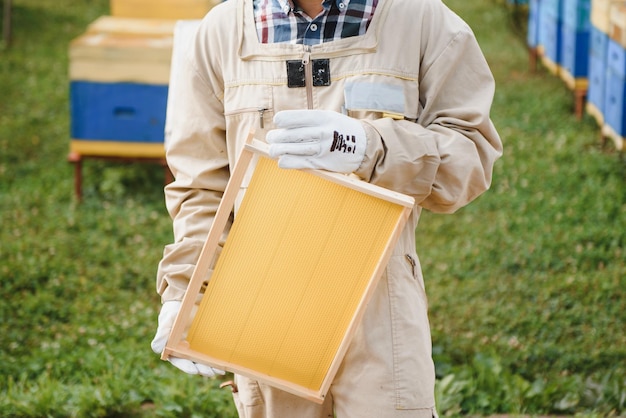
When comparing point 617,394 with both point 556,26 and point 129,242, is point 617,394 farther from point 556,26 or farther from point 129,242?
point 556,26

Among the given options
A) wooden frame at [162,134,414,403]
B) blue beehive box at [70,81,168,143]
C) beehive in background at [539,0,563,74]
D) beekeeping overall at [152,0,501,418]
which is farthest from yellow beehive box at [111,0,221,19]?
wooden frame at [162,134,414,403]

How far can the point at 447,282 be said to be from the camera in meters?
5.08

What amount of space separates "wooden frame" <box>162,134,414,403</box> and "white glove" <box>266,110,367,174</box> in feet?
0.14

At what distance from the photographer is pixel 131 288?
17.0 feet

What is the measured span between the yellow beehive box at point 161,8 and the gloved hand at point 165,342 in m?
4.98

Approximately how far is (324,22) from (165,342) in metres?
0.82

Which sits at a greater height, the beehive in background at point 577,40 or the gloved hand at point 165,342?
the gloved hand at point 165,342

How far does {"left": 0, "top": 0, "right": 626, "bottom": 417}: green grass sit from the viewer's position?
369cm

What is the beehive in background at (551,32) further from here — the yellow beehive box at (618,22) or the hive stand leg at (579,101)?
the yellow beehive box at (618,22)

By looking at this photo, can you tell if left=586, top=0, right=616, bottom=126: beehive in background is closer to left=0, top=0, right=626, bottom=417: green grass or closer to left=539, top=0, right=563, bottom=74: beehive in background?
left=0, top=0, right=626, bottom=417: green grass

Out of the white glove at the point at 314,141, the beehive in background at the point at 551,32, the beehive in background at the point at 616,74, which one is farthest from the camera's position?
the beehive in background at the point at 551,32

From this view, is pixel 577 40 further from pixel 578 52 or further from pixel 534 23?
pixel 534 23

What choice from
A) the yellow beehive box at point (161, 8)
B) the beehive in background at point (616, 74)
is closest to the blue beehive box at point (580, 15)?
the beehive in background at point (616, 74)

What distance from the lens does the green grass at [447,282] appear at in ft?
12.1
